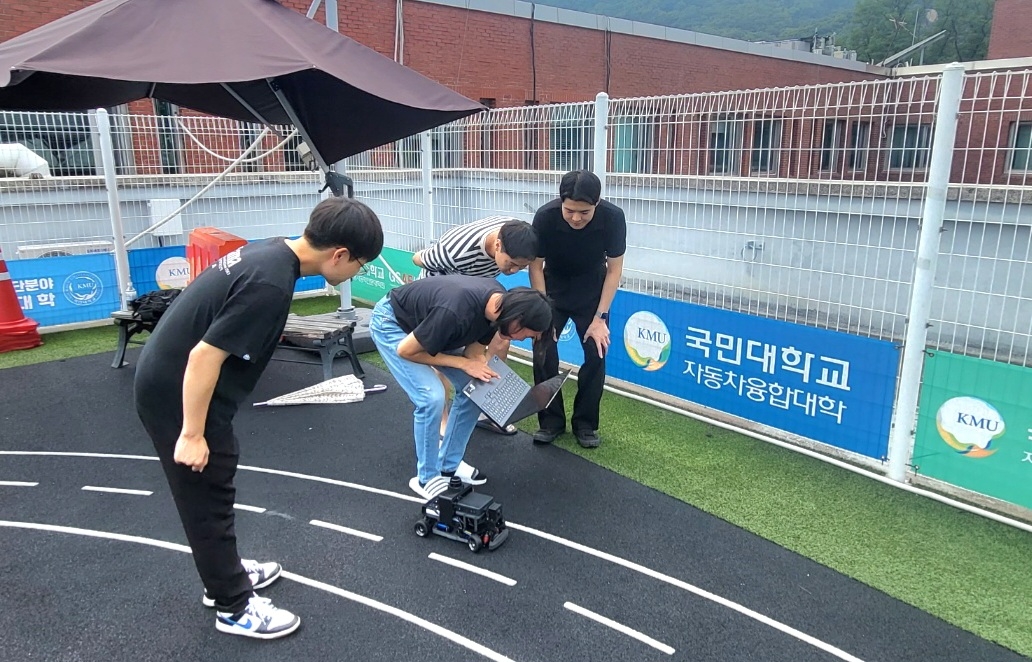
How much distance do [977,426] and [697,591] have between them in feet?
6.06

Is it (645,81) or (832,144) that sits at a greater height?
(645,81)

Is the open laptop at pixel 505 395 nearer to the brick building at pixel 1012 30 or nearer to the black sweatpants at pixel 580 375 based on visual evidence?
the black sweatpants at pixel 580 375

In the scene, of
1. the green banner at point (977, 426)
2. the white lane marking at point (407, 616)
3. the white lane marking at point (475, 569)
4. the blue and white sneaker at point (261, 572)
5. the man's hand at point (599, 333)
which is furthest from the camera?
the man's hand at point (599, 333)

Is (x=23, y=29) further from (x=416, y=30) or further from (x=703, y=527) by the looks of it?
(x=703, y=527)

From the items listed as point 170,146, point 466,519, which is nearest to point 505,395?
point 466,519

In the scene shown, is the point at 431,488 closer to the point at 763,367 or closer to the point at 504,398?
the point at 504,398

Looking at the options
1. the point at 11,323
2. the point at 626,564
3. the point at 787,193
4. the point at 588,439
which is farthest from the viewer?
the point at 11,323

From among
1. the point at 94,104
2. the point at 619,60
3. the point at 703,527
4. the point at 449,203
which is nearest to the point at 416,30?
the point at 619,60

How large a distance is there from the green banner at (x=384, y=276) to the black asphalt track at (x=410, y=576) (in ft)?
11.0

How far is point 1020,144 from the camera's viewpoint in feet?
12.0

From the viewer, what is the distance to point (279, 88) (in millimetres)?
5414

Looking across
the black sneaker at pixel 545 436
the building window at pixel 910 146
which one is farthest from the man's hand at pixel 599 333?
the building window at pixel 910 146

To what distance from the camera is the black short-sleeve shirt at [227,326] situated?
2.10 meters

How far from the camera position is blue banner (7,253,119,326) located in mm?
6875
